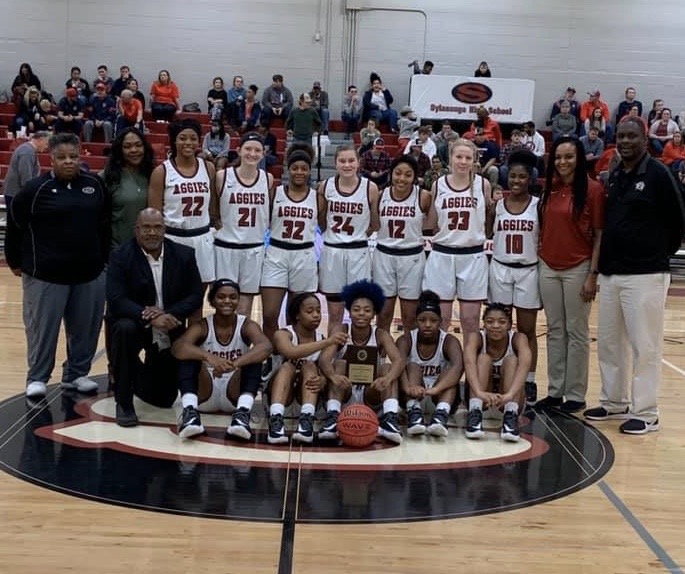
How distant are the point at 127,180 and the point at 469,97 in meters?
12.4

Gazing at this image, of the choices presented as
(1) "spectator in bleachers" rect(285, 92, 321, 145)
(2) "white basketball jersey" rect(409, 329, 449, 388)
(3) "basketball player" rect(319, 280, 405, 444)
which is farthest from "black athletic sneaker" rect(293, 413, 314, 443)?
(1) "spectator in bleachers" rect(285, 92, 321, 145)

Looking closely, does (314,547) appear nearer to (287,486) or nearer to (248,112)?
(287,486)

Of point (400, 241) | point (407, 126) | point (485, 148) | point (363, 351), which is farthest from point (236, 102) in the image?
point (363, 351)

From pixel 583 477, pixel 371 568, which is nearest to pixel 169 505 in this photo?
pixel 371 568

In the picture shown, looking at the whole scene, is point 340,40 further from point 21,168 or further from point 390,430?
point 390,430

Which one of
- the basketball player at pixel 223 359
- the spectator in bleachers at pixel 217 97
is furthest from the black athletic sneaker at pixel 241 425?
the spectator in bleachers at pixel 217 97

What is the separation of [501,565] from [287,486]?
46.8 inches

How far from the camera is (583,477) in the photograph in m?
4.62

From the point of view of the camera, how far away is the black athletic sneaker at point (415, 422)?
509cm

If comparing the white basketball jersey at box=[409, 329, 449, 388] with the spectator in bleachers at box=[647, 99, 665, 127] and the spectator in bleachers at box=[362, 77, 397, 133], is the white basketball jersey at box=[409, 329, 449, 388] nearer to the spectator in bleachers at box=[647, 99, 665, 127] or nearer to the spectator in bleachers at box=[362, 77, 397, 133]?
the spectator in bleachers at box=[362, 77, 397, 133]

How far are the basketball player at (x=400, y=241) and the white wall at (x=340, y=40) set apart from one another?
1344 centimetres

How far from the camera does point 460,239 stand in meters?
5.79

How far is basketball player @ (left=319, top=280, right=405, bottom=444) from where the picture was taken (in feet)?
16.9

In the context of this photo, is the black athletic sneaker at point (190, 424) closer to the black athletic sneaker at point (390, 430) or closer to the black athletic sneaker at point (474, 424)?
the black athletic sneaker at point (390, 430)
